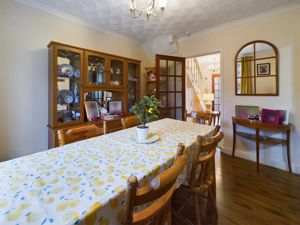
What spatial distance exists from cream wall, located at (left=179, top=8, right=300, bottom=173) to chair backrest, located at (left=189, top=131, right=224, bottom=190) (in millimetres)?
1896

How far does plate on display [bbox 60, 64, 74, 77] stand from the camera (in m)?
2.33

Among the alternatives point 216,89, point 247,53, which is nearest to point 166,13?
point 247,53

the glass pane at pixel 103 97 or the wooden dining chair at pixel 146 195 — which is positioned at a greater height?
the glass pane at pixel 103 97

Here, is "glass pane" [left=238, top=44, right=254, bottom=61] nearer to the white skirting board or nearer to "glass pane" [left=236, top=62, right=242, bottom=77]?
"glass pane" [left=236, top=62, right=242, bottom=77]

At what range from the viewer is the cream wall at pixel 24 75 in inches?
81.1

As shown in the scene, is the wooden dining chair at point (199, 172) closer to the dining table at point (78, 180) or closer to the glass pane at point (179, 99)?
the dining table at point (78, 180)

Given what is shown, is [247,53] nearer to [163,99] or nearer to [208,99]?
[163,99]

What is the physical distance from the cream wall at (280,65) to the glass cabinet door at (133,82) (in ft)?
4.54

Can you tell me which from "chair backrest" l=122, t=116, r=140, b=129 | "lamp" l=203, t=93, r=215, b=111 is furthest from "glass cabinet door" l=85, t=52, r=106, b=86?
"lamp" l=203, t=93, r=215, b=111

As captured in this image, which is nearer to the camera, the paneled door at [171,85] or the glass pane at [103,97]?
the glass pane at [103,97]

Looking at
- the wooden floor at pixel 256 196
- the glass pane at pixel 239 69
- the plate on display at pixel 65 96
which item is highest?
the glass pane at pixel 239 69

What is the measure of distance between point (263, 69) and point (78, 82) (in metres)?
2.91

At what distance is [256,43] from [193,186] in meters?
2.64

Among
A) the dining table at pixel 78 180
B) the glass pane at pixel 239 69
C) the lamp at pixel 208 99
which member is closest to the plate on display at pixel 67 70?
the dining table at pixel 78 180
